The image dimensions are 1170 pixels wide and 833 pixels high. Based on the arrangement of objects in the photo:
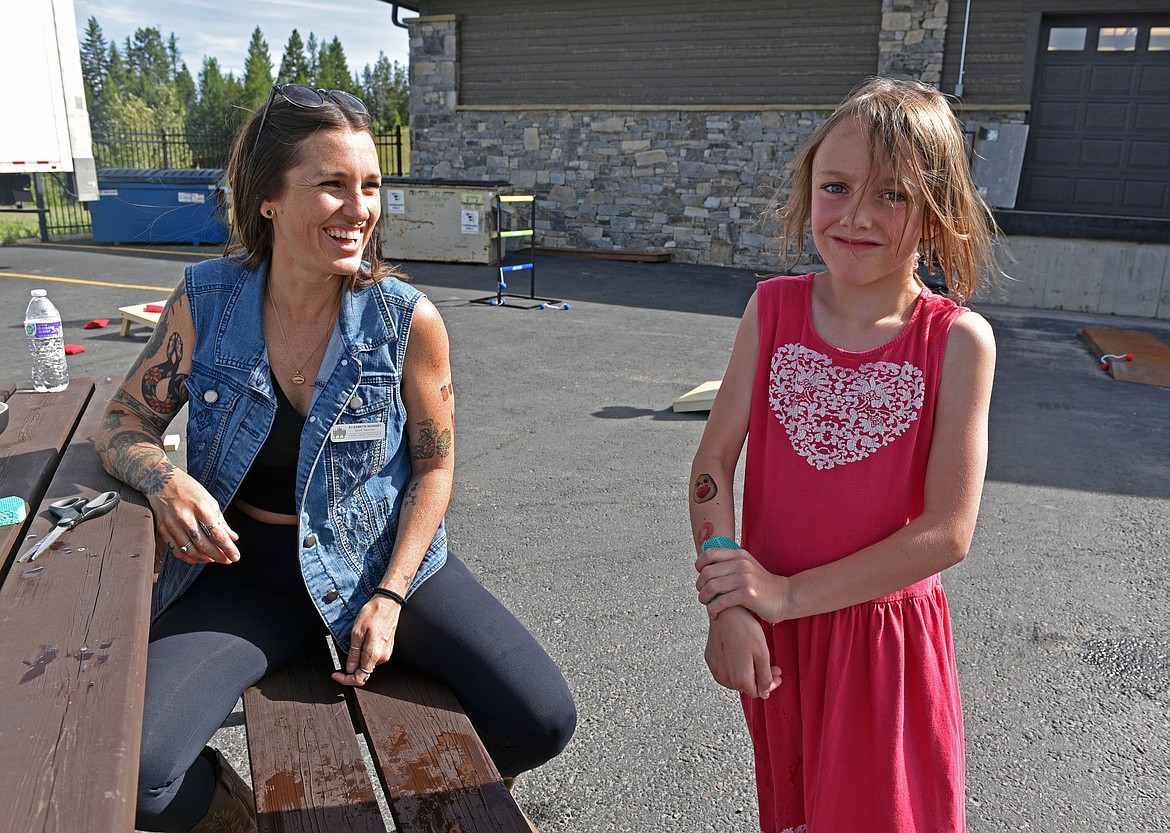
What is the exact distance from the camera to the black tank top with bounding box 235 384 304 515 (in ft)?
7.48

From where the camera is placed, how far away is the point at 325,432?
2.23m

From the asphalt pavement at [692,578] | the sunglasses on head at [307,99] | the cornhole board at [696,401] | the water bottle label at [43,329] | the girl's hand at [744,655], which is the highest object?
the sunglasses on head at [307,99]

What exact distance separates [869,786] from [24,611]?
1482 mm

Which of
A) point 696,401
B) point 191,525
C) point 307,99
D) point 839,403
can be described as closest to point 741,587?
point 839,403

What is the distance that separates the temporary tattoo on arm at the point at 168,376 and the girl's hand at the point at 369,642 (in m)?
0.72

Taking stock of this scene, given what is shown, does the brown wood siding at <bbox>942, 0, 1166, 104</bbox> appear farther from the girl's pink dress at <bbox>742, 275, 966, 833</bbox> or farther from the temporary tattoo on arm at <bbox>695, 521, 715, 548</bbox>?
the temporary tattoo on arm at <bbox>695, 521, 715, 548</bbox>

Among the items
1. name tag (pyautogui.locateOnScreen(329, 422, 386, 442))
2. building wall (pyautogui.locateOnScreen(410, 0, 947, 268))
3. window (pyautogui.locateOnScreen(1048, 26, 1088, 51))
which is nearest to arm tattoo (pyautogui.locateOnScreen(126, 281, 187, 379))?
name tag (pyautogui.locateOnScreen(329, 422, 386, 442))

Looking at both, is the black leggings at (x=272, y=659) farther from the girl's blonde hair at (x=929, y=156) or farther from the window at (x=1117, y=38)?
the window at (x=1117, y=38)

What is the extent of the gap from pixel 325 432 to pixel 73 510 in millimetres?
545

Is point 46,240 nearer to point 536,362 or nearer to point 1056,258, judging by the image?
point 536,362

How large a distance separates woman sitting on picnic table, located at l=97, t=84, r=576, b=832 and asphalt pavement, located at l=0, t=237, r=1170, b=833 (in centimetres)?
69

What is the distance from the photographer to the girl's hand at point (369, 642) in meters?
2.08

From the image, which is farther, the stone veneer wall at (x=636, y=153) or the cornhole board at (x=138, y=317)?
the stone veneer wall at (x=636, y=153)

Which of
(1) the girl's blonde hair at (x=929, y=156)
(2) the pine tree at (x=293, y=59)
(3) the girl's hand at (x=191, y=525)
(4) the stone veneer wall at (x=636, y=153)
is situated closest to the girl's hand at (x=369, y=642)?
(3) the girl's hand at (x=191, y=525)
